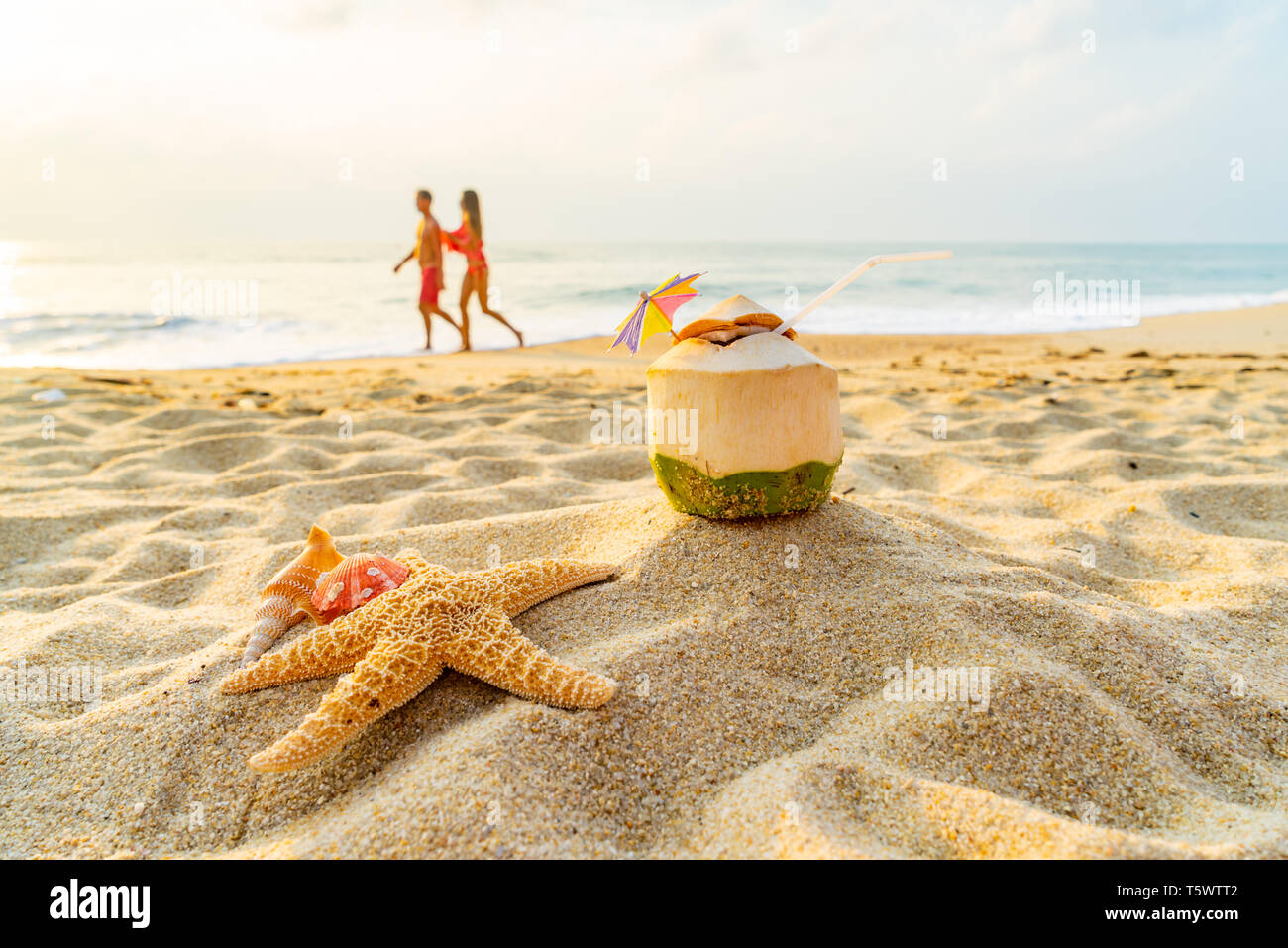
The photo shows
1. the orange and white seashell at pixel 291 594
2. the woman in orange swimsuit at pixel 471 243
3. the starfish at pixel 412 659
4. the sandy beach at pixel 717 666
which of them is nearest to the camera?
the sandy beach at pixel 717 666

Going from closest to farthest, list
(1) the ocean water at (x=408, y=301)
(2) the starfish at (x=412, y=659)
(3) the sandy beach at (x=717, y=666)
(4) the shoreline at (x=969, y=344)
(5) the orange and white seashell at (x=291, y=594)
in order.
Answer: (3) the sandy beach at (x=717, y=666), (2) the starfish at (x=412, y=659), (5) the orange and white seashell at (x=291, y=594), (4) the shoreline at (x=969, y=344), (1) the ocean water at (x=408, y=301)

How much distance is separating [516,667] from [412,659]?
256 mm

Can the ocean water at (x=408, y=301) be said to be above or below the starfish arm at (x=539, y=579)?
above

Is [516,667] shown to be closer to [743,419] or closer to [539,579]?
[539,579]

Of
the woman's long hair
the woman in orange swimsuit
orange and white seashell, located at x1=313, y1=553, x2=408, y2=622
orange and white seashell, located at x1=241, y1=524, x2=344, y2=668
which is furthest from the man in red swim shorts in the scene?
orange and white seashell, located at x1=313, y1=553, x2=408, y2=622

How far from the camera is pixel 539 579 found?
89.2 inches

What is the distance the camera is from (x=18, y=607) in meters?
2.82

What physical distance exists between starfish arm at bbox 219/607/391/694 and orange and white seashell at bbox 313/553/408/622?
16 centimetres

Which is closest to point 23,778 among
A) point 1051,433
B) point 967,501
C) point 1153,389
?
point 967,501

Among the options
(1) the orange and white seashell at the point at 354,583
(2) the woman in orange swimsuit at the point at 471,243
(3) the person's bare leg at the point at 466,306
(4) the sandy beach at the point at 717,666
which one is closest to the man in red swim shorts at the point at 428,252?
(2) the woman in orange swimsuit at the point at 471,243

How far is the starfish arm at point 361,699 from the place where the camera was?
1.63m

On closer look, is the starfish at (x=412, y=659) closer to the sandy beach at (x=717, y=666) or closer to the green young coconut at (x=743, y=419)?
the sandy beach at (x=717, y=666)
